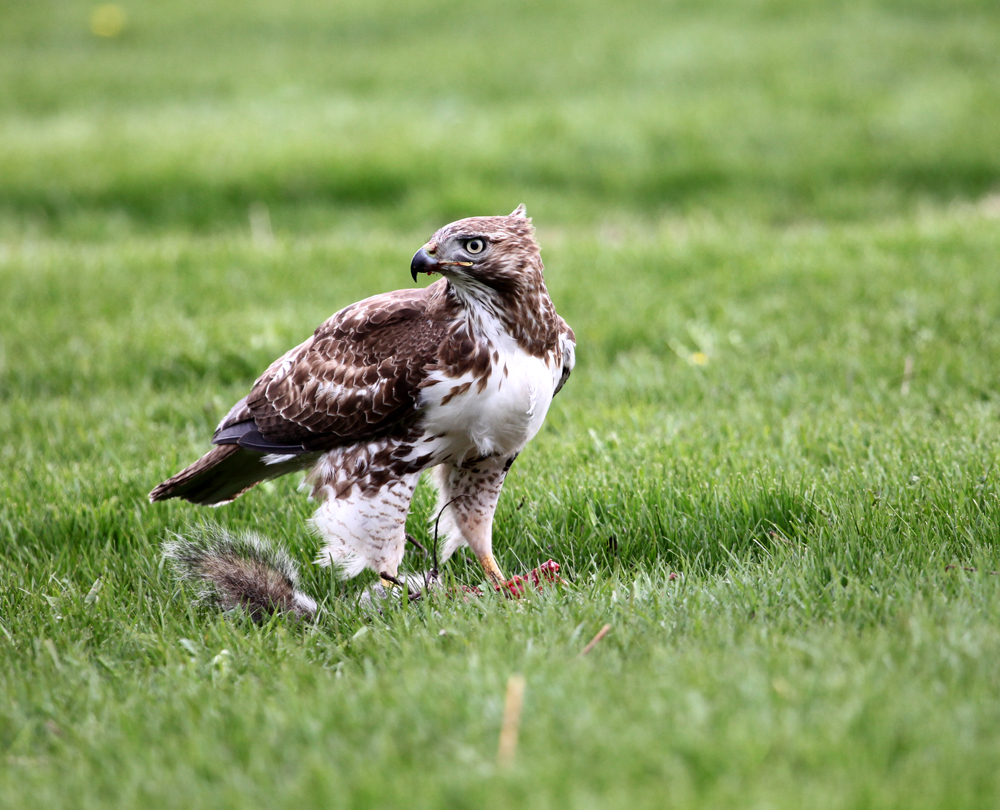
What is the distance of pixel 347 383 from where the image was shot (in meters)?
3.83

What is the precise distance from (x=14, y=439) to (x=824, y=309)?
17.3 ft

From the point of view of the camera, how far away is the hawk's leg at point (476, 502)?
13.2 ft

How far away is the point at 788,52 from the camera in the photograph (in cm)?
1477

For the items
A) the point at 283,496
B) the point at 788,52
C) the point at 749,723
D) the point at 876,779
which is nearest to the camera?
the point at 876,779

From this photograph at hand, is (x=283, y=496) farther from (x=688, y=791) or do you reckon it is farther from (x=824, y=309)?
(x=824, y=309)

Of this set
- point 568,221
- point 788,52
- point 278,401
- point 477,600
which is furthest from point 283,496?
point 788,52

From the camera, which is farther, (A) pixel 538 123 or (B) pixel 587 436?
→ (A) pixel 538 123

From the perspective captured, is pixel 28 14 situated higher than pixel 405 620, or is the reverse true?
pixel 28 14

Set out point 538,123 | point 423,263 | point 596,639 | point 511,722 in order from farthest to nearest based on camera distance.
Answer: point 538,123
point 423,263
point 596,639
point 511,722

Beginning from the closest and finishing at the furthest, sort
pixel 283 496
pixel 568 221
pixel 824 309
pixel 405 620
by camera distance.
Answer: pixel 405 620
pixel 283 496
pixel 824 309
pixel 568 221

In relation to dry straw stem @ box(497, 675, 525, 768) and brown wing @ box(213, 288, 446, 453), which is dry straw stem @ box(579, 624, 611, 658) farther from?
brown wing @ box(213, 288, 446, 453)

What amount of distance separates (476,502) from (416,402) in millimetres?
609

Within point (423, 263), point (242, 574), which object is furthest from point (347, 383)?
point (242, 574)

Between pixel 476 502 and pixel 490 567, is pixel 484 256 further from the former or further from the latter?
pixel 490 567
